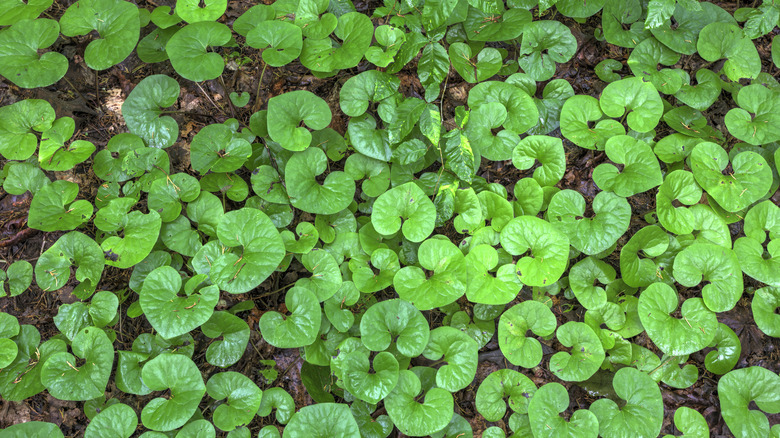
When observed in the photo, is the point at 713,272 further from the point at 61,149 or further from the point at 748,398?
the point at 61,149

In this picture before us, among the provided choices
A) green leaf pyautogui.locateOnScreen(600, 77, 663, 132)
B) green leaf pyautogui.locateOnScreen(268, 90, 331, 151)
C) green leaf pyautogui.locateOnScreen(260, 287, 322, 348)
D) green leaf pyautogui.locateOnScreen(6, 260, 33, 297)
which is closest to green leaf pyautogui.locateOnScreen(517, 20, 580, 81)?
green leaf pyautogui.locateOnScreen(600, 77, 663, 132)

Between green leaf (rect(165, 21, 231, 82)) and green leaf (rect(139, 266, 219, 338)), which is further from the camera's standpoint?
green leaf (rect(165, 21, 231, 82))

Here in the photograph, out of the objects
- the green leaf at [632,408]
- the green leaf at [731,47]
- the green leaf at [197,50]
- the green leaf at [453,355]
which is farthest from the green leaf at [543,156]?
the green leaf at [197,50]

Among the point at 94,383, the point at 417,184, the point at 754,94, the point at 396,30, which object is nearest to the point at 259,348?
the point at 94,383

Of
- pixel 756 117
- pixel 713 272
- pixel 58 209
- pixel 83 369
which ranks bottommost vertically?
pixel 83 369

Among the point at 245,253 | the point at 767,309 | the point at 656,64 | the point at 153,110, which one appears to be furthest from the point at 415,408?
the point at 656,64

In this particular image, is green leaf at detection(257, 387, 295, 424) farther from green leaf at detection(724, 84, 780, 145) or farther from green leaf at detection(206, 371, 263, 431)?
green leaf at detection(724, 84, 780, 145)

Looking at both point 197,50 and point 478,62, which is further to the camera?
point 478,62
